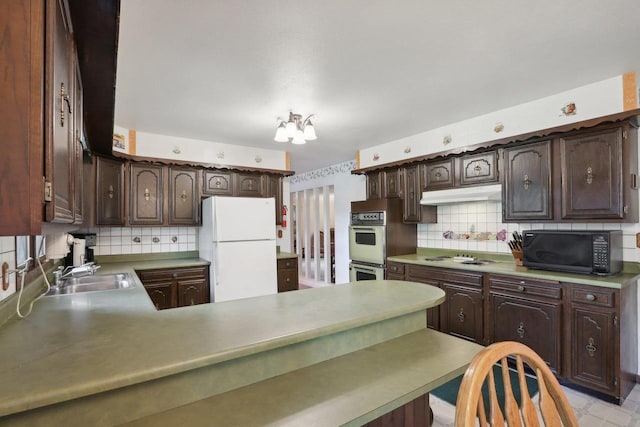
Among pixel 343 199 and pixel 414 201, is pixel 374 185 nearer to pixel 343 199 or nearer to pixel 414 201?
pixel 414 201

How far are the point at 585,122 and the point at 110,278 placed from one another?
411cm

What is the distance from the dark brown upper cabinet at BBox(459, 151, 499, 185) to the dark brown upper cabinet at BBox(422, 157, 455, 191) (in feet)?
0.36

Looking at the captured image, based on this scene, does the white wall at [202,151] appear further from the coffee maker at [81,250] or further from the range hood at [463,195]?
the range hood at [463,195]

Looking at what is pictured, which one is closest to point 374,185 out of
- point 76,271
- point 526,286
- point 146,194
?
point 526,286

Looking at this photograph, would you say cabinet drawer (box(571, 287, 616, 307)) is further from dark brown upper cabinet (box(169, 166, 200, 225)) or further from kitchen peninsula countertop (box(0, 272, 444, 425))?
dark brown upper cabinet (box(169, 166, 200, 225))

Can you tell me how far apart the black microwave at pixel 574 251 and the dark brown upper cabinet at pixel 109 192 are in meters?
4.04

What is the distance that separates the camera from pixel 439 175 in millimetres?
3570

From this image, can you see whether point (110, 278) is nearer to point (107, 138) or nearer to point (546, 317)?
point (107, 138)

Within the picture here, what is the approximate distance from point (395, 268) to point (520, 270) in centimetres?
131

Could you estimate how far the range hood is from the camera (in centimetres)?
311

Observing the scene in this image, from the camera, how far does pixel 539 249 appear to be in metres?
2.73

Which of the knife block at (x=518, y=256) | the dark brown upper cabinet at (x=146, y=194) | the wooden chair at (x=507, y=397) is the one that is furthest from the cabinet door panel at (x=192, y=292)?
the wooden chair at (x=507, y=397)

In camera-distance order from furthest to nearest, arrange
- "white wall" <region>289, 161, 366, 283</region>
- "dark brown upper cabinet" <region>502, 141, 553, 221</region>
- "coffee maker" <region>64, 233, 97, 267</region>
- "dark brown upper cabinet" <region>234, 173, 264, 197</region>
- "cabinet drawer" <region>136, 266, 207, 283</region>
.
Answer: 1. "white wall" <region>289, 161, 366, 283</region>
2. "dark brown upper cabinet" <region>234, 173, 264, 197</region>
3. "cabinet drawer" <region>136, 266, 207, 283</region>
4. "coffee maker" <region>64, 233, 97, 267</region>
5. "dark brown upper cabinet" <region>502, 141, 553, 221</region>

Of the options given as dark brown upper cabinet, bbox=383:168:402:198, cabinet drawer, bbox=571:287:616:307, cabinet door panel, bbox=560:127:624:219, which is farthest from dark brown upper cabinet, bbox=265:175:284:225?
cabinet drawer, bbox=571:287:616:307
